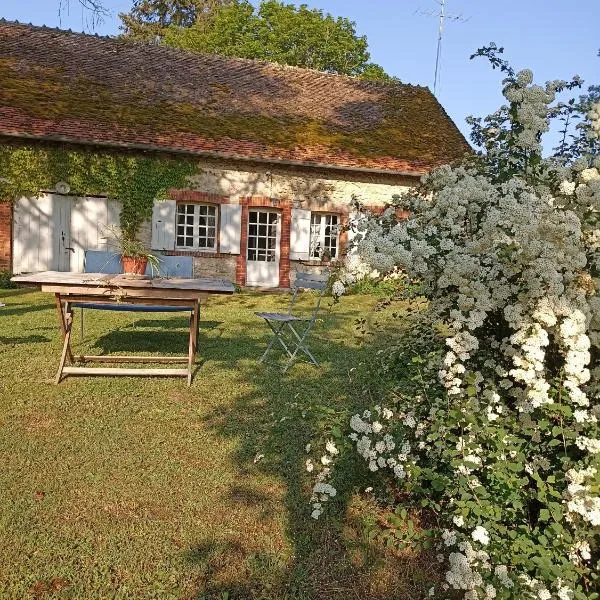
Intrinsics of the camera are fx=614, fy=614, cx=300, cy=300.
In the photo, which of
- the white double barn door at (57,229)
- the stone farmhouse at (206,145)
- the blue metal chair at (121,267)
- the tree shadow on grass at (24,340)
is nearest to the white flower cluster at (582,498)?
the blue metal chair at (121,267)

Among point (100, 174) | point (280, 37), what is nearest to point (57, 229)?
point (100, 174)

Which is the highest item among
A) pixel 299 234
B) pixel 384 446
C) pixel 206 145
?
pixel 206 145

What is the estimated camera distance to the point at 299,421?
4320 mm

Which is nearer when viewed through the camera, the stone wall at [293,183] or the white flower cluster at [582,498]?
the white flower cluster at [582,498]

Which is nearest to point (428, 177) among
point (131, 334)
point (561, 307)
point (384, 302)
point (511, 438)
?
point (384, 302)

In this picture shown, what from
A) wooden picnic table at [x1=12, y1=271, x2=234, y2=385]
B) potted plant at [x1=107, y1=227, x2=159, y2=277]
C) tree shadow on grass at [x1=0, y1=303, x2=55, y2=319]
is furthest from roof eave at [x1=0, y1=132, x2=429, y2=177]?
wooden picnic table at [x1=12, y1=271, x2=234, y2=385]

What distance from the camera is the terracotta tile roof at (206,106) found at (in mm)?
12078

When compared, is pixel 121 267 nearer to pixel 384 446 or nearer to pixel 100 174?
pixel 384 446

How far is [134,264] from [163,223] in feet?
23.5

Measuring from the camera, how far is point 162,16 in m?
30.0

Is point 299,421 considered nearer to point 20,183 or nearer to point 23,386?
point 23,386

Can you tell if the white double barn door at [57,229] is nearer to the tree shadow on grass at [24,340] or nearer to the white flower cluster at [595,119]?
the tree shadow on grass at [24,340]

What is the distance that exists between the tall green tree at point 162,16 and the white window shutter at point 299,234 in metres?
19.9

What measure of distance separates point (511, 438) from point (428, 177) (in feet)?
4.46
